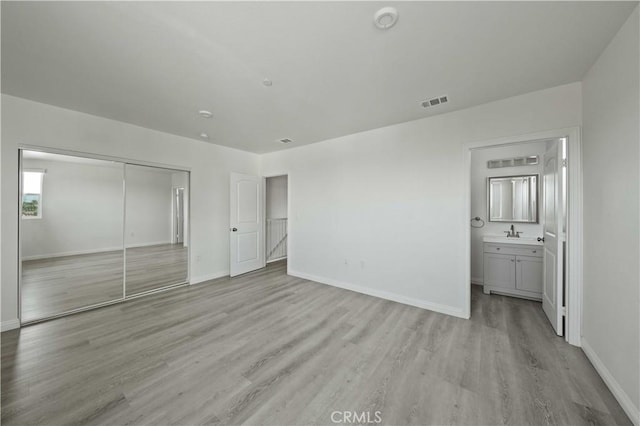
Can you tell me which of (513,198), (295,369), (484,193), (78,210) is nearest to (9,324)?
(78,210)

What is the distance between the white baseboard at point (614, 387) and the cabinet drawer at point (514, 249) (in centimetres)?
153

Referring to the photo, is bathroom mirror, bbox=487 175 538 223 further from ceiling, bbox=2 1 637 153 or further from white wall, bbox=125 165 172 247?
white wall, bbox=125 165 172 247

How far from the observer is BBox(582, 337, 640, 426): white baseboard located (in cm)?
143

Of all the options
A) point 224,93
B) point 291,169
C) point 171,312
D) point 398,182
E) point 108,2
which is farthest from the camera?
point 291,169

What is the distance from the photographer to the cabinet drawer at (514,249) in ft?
10.9

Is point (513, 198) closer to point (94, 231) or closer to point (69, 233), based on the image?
point (94, 231)

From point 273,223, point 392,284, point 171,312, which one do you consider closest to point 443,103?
point 392,284

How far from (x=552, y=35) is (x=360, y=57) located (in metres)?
1.41

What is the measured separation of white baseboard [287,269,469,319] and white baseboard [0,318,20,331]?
3.69 m

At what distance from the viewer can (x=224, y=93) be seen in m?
2.54

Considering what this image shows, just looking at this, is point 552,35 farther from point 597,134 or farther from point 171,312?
point 171,312

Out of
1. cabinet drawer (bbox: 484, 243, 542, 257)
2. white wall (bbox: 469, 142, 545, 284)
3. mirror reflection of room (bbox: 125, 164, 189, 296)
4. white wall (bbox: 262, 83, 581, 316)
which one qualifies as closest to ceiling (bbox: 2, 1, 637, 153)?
white wall (bbox: 262, 83, 581, 316)

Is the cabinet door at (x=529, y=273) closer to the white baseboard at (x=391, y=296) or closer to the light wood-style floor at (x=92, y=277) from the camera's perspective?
the white baseboard at (x=391, y=296)

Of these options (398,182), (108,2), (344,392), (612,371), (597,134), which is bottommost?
(344,392)
